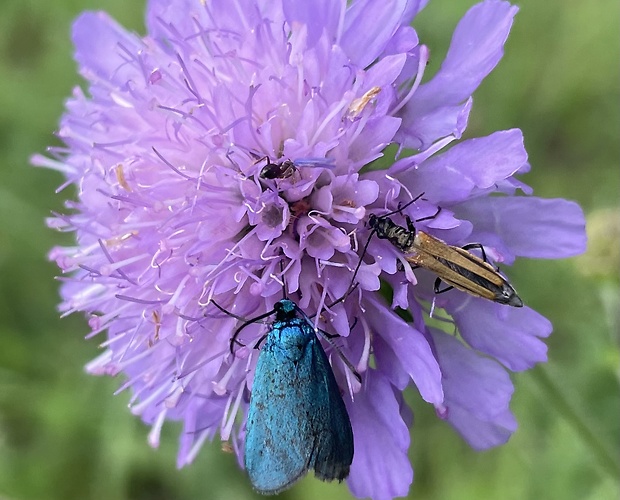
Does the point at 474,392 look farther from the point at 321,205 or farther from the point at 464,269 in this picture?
the point at 321,205

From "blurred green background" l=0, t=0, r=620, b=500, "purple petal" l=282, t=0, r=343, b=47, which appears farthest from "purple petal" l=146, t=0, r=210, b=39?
"blurred green background" l=0, t=0, r=620, b=500

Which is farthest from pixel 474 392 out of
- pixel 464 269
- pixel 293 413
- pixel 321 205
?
pixel 321 205

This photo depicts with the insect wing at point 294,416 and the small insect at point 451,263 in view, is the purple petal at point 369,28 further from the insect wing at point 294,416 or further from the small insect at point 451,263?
the insect wing at point 294,416

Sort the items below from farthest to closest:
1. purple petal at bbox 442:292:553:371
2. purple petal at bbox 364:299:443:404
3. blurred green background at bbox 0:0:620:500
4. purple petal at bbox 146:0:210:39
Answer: blurred green background at bbox 0:0:620:500 < purple petal at bbox 146:0:210:39 < purple petal at bbox 442:292:553:371 < purple petal at bbox 364:299:443:404

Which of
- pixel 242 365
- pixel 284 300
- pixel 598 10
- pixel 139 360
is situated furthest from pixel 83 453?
pixel 598 10

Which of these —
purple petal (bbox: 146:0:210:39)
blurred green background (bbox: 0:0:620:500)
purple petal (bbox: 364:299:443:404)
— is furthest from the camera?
blurred green background (bbox: 0:0:620:500)

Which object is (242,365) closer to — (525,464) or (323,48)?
(323,48)

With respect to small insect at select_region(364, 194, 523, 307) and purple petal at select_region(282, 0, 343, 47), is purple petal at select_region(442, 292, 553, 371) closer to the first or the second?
small insect at select_region(364, 194, 523, 307)
